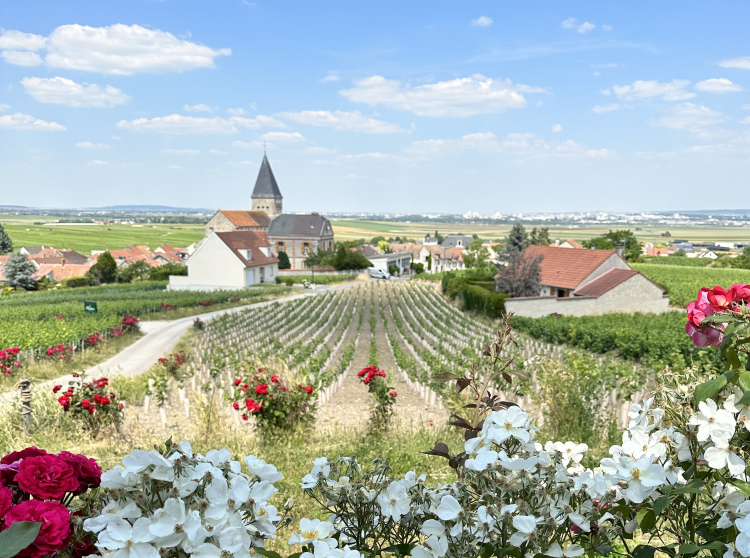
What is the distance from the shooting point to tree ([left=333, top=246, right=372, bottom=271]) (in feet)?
209

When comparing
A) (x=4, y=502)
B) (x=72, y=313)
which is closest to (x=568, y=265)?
(x=72, y=313)

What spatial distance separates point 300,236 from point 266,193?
2307cm

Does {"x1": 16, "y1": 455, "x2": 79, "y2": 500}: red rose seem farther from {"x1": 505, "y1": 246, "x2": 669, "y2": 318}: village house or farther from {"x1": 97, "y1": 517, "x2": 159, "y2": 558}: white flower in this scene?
{"x1": 505, "y1": 246, "x2": 669, "y2": 318}: village house

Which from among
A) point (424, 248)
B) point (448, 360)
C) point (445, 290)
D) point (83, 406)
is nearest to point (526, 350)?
point (448, 360)

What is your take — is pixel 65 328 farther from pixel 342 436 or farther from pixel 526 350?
pixel 526 350

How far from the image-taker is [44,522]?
135cm

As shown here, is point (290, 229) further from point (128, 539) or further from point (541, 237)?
point (128, 539)

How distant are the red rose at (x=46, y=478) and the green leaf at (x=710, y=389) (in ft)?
6.72

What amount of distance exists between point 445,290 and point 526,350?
21.0m

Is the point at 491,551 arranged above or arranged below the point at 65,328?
above

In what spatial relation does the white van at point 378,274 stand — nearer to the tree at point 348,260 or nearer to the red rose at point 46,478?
the tree at point 348,260

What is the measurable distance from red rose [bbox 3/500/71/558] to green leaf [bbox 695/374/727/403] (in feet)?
6.50

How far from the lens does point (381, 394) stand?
313 inches

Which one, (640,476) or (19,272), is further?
(19,272)
